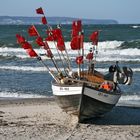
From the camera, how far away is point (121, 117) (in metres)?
14.6

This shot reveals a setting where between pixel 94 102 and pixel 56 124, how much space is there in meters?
1.16

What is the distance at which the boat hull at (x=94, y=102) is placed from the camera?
41.9 feet

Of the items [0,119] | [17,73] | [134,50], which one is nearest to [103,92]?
[0,119]

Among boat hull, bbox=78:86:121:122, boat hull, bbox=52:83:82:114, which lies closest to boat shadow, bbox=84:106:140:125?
boat hull, bbox=78:86:121:122

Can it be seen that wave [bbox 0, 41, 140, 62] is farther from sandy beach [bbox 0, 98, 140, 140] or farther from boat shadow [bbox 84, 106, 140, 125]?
sandy beach [bbox 0, 98, 140, 140]

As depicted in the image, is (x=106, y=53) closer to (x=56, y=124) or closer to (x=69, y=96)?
(x=56, y=124)

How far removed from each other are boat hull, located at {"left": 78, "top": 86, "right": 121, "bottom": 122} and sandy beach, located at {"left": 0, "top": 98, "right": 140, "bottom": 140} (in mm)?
269

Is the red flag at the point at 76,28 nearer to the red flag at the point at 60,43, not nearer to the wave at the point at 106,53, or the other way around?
the red flag at the point at 60,43

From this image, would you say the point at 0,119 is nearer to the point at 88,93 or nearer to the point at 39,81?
the point at 88,93

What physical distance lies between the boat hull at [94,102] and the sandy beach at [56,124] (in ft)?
0.88

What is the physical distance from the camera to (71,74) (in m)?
13.8

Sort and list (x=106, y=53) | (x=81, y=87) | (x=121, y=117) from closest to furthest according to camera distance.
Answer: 1. (x=81, y=87)
2. (x=121, y=117)
3. (x=106, y=53)

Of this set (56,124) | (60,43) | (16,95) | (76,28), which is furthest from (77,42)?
(16,95)

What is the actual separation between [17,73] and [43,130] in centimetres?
1357
